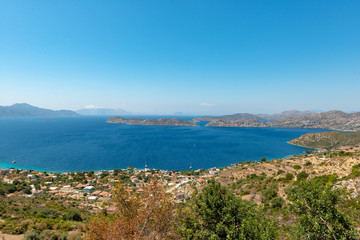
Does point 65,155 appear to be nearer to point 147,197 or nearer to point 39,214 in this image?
point 39,214

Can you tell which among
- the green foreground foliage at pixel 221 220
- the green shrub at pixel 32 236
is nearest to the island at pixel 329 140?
the green foreground foliage at pixel 221 220

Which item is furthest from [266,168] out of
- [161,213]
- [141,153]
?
[141,153]

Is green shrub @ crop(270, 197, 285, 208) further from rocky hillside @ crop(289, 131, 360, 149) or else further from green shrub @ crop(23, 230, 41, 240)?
rocky hillside @ crop(289, 131, 360, 149)

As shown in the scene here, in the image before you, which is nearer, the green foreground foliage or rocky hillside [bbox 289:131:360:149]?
the green foreground foliage

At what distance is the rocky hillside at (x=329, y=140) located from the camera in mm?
86662

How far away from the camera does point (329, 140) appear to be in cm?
9825

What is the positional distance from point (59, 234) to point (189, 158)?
7277 cm

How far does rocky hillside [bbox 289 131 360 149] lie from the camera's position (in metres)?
86.7

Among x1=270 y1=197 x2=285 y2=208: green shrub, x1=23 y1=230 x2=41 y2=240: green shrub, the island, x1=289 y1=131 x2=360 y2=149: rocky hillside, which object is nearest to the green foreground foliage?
x1=270 y1=197 x2=285 y2=208: green shrub

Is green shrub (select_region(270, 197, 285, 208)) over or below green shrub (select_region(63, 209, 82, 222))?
over

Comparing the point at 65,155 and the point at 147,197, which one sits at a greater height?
the point at 147,197

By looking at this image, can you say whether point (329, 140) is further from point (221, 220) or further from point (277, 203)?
point (221, 220)

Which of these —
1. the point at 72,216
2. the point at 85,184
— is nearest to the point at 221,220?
the point at 72,216

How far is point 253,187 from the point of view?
28547 millimetres
